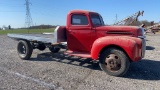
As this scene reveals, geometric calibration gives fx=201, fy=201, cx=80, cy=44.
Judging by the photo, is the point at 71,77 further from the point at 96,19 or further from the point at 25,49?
the point at 25,49

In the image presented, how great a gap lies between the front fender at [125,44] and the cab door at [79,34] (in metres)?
0.79

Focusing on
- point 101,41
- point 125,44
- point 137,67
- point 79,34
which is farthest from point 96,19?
point 137,67

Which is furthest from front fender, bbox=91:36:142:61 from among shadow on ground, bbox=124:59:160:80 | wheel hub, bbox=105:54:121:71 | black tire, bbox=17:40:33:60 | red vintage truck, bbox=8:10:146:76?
black tire, bbox=17:40:33:60

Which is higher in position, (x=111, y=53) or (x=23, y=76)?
(x=111, y=53)

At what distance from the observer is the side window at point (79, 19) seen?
7.41 metres

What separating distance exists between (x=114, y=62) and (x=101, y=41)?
798mm

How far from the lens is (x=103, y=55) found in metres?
6.68

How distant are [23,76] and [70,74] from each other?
1.48m

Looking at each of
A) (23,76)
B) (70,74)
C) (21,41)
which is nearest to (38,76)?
(23,76)

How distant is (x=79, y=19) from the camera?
757 cm

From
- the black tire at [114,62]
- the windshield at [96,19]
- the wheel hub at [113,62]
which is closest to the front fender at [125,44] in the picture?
the black tire at [114,62]

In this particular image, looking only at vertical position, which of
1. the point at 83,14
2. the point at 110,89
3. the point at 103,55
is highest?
the point at 83,14

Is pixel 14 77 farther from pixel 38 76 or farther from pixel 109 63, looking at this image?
pixel 109 63

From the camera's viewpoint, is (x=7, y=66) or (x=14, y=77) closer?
(x=14, y=77)
